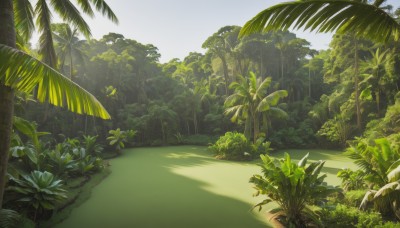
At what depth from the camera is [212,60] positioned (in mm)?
27547

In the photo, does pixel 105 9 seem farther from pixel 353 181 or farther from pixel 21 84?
pixel 353 181

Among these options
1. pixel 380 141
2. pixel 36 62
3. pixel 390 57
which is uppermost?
pixel 390 57

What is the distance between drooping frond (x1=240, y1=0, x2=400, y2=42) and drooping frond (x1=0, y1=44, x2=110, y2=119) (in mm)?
1896

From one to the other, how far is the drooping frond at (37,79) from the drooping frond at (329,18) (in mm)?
1896

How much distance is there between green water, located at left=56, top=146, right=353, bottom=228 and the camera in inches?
207

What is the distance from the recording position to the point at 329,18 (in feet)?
7.82

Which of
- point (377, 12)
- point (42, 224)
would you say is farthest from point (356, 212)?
point (42, 224)

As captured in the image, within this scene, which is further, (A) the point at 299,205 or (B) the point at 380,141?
(B) the point at 380,141

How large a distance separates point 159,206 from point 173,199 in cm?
62

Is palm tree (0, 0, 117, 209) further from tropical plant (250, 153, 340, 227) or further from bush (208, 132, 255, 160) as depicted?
bush (208, 132, 255, 160)

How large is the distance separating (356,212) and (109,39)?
30497 millimetres

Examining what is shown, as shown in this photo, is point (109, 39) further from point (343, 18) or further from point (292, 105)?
point (343, 18)

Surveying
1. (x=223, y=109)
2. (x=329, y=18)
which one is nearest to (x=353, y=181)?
(x=329, y=18)

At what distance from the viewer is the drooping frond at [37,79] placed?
2438 millimetres
